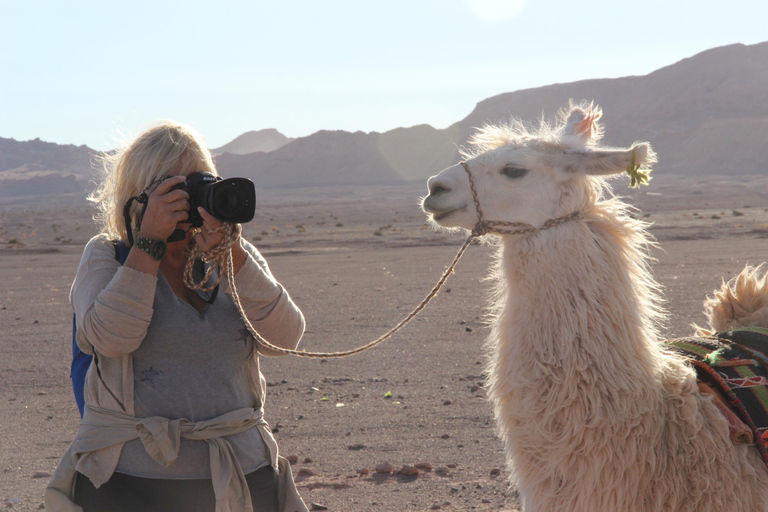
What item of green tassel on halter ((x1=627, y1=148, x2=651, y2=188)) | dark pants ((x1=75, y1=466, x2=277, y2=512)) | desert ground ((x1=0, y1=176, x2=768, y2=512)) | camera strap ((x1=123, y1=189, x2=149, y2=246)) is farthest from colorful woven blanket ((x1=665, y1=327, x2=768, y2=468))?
camera strap ((x1=123, y1=189, x2=149, y2=246))

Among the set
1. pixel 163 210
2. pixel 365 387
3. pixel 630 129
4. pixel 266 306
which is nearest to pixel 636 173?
pixel 266 306

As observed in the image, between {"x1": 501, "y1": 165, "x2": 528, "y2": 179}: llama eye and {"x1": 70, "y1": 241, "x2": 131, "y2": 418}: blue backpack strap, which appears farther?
{"x1": 501, "y1": 165, "x2": 528, "y2": 179}: llama eye

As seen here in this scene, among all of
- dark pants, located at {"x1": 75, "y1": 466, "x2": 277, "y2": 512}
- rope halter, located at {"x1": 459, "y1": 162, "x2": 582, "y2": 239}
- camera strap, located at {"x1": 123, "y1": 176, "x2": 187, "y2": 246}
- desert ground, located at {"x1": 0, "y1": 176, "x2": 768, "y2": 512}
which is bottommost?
desert ground, located at {"x1": 0, "y1": 176, "x2": 768, "y2": 512}

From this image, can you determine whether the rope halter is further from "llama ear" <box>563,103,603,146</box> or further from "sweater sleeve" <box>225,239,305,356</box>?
"sweater sleeve" <box>225,239,305,356</box>

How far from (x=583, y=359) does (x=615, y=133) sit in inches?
4770

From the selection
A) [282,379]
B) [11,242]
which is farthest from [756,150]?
[282,379]

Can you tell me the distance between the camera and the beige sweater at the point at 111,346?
2027 mm

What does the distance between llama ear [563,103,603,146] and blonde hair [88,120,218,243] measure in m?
1.58

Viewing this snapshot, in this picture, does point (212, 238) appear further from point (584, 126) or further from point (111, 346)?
point (584, 126)

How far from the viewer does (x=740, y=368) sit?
290 centimetres

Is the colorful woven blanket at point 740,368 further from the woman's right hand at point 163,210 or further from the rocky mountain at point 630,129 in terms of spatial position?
the rocky mountain at point 630,129

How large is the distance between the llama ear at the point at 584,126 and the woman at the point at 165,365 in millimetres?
1561

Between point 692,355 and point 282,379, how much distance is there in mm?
4920

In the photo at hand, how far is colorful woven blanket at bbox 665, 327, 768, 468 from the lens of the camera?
2.69 meters
